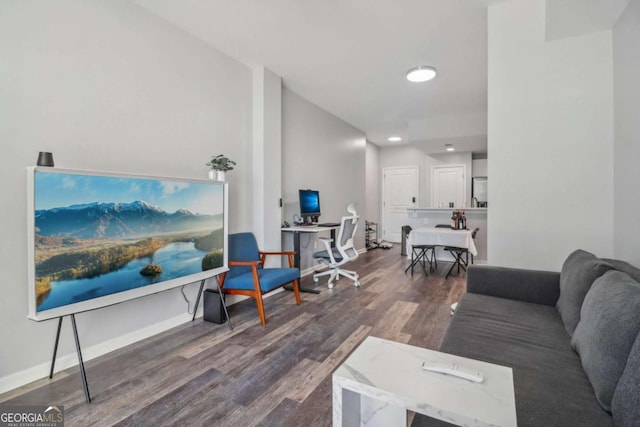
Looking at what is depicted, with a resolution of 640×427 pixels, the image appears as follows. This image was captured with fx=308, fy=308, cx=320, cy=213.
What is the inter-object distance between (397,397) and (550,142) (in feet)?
8.22

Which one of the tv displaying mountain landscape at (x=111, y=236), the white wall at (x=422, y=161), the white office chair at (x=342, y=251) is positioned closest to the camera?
the tv displaying mountain landscape at (x=111, y=236)

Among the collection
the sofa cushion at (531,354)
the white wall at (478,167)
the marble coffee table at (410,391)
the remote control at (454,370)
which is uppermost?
the white wall at (478,167)

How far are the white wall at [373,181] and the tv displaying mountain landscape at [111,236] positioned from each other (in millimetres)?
→ 5834

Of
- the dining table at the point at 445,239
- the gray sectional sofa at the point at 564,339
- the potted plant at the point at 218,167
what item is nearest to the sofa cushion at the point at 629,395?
the gray sectional sofa at the point at 564,339

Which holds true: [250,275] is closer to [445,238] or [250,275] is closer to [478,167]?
[445,238]

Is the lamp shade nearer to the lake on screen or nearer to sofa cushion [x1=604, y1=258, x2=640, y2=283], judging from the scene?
the lake on screen

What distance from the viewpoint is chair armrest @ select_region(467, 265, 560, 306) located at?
87.7 inches

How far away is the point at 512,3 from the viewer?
260 centimetres

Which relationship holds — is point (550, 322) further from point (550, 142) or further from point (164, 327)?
point (164, 327)

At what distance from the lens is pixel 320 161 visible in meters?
5.50

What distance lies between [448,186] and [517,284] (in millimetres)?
5996

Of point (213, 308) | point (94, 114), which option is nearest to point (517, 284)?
point (213, 308)

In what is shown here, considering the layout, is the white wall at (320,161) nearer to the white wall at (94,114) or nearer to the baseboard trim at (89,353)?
the white wall at (94,114)

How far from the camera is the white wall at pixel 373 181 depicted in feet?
26.9
